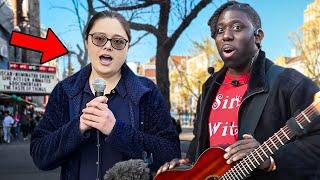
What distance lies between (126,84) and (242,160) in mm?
840

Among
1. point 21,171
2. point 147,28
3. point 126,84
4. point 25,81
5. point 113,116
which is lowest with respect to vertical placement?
point 25,81

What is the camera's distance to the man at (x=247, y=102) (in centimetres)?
218

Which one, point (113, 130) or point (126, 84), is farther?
point (126, 84)

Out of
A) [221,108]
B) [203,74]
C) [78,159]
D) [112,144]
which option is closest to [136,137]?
[112,144]

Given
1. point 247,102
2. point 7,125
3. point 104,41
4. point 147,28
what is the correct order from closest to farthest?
point 247,102
point 104,41
point 147,28
point 7,125

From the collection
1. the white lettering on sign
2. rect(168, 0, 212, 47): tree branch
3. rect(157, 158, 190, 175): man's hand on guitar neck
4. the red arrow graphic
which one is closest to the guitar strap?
rect(157, 158, 190, 175): man's hand on guitar neck

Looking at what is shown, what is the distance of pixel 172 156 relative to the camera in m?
2.60

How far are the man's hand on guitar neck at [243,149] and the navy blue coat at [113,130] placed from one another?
1.65 ft

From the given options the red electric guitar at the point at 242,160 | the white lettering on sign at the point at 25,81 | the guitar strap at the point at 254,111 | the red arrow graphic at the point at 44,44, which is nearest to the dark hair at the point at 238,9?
the guitar strap at the point at 254,111

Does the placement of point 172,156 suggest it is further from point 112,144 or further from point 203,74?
point 203,74

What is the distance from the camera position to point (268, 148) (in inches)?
81.3

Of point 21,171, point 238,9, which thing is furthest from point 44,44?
point 238,9

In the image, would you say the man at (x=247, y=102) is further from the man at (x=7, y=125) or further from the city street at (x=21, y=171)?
the man at (x=7, y=125)

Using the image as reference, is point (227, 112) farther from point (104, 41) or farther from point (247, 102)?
point (104, 41)
